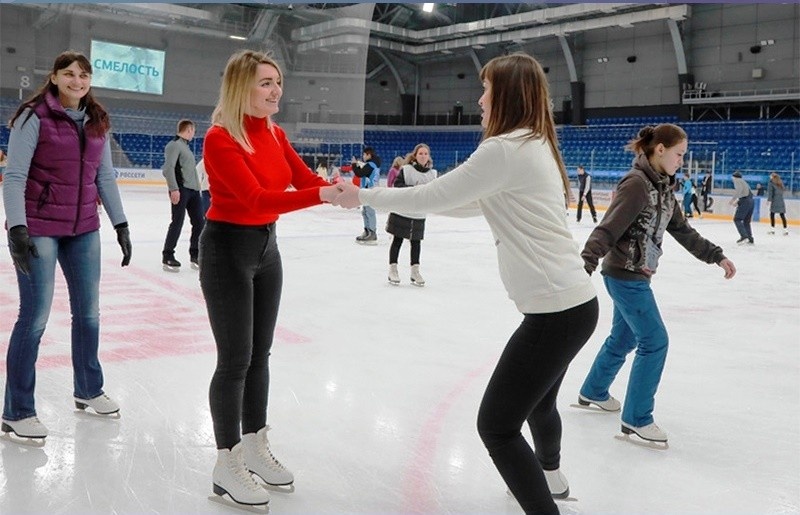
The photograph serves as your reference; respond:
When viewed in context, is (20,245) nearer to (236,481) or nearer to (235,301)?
(235,301)

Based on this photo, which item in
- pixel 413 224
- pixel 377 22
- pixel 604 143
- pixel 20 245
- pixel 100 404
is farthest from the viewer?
pixel 377 22

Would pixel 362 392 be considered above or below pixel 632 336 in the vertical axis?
below

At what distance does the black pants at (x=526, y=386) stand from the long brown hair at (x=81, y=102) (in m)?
1.83

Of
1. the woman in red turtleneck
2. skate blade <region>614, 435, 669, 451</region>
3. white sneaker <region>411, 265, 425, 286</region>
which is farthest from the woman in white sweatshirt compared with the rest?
white sneaker <region>411, 265, 425, 286</region>

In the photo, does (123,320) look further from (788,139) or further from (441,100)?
(441,100)

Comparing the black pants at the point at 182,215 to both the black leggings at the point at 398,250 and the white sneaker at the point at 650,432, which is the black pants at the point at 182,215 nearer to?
the black leggings at the point at 398,250

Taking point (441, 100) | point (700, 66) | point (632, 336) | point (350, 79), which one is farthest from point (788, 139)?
point (632, 336)

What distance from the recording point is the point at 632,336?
10.1ft

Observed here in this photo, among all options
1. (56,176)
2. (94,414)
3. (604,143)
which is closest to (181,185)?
(94,414)

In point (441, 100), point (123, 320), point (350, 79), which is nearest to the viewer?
point (123, 320)

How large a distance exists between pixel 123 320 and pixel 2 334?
2.38 ft

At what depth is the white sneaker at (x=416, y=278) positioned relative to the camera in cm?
666

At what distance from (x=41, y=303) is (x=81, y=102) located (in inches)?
29.8

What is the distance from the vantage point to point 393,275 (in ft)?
21.9
